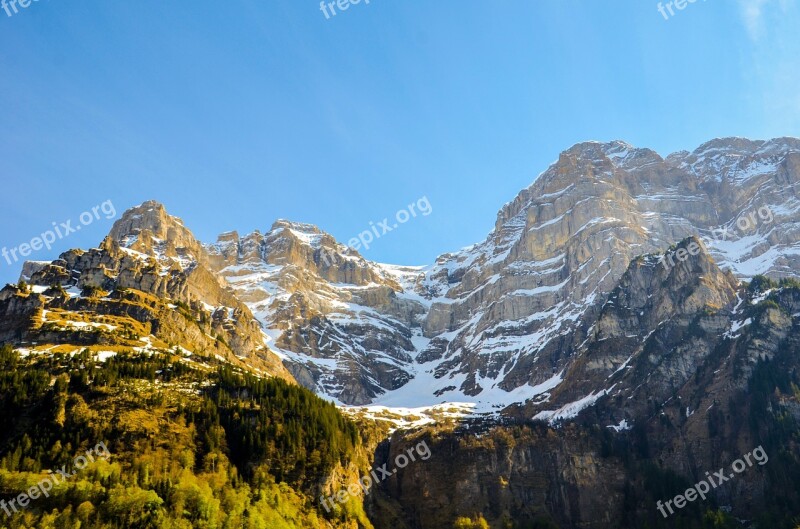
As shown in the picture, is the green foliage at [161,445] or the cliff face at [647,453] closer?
the green foliage at [161,445]

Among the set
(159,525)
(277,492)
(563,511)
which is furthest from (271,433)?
(563,511)

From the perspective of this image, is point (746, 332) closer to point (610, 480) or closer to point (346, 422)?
point (610, 480)

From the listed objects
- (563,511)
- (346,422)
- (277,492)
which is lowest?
(563,511)

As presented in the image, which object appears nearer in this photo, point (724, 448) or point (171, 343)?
point (724, 448)

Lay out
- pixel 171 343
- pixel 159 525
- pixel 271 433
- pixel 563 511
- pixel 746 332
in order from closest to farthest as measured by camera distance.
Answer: pixel 159 525
pixel 271 433
pixel 563 511
pixel 171 343
pixel 746 332

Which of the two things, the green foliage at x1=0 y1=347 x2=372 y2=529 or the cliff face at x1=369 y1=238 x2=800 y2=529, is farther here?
the cliff face at x1=369 y1=238 x2=800 y2=529

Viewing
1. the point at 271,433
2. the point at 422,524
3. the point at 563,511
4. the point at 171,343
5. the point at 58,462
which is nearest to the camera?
the point at 58,462

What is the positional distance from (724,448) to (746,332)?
133 ft

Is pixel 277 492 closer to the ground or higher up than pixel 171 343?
closer to the ground

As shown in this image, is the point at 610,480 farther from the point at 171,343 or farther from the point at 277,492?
the point at 171,343

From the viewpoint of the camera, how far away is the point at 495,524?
154375 mm

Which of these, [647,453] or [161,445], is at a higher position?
[161,445]

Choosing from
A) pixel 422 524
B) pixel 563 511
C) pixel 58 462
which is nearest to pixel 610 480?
pixel 563 511

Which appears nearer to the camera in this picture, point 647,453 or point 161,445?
point 161,445
